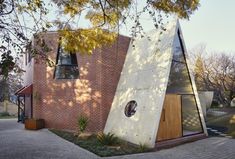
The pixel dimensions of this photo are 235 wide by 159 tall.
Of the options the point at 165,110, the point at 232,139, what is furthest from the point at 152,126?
the point at 232,139

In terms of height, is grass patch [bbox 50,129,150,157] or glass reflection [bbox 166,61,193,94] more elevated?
glass reflection [bbox 166,61,193,94]

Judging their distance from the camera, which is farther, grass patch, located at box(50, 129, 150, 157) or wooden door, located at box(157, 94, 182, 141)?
wooden door, located at box(157, 94, 182, 141)

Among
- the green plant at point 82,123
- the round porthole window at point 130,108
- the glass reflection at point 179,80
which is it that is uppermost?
the glass reflection at point 179,80

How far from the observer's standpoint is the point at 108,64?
640 inches

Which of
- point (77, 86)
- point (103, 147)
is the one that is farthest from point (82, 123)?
point (103, 147)

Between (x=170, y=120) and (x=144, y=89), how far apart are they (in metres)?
1.97

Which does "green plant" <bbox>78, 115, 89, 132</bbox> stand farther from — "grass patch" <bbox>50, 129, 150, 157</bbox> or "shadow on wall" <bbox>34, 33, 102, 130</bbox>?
"grass patch" <bbox>50, 129, 150, 157</bbox>

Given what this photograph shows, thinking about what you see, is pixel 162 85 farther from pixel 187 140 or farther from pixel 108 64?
pixel 108 64

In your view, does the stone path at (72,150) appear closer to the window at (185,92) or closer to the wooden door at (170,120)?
the wooden door at (170,120)

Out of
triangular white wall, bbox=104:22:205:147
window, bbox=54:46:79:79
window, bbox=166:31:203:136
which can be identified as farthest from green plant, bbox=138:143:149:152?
window, bbox=54:46:79:79

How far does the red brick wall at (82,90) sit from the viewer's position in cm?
1580

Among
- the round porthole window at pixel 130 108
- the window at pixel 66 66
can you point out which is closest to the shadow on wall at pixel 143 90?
the round porthole window at pixel 130 108

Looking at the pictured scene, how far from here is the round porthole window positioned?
44.4ft

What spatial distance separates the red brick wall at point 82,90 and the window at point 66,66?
0.27 m
